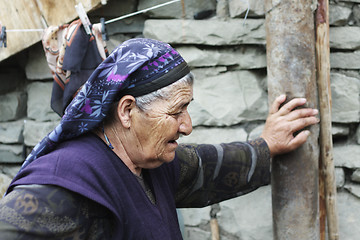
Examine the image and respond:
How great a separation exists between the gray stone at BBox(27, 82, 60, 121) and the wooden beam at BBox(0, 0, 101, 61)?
29cm

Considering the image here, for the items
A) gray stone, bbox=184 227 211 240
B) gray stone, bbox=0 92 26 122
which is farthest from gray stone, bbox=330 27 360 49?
gray stone, bbox=0 92 26 122

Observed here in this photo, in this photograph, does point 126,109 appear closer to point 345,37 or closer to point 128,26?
point 128,26

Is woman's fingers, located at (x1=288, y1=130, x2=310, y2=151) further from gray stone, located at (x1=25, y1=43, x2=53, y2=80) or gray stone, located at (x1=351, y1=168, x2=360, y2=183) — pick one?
gray stone, located at (x1=25, y1=43, x2=53, y2=80)

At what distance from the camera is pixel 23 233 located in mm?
1005

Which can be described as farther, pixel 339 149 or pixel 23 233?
pixel 339 149

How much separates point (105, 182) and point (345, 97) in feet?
4.71

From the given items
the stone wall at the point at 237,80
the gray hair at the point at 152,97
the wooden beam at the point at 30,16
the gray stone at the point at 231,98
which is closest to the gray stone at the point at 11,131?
the wooden beam at the point at 30,16

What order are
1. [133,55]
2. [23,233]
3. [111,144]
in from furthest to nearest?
[111,144], [133,55], [23,233]

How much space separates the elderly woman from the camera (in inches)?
41.8

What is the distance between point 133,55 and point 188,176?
0.66m

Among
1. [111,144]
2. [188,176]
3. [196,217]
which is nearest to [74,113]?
[111,144]

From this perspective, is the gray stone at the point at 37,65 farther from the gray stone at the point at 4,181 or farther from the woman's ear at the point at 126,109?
the woman's ear at the point at 126,109

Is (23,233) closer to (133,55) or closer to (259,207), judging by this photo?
(133,55)

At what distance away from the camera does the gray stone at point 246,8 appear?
2039 mm
